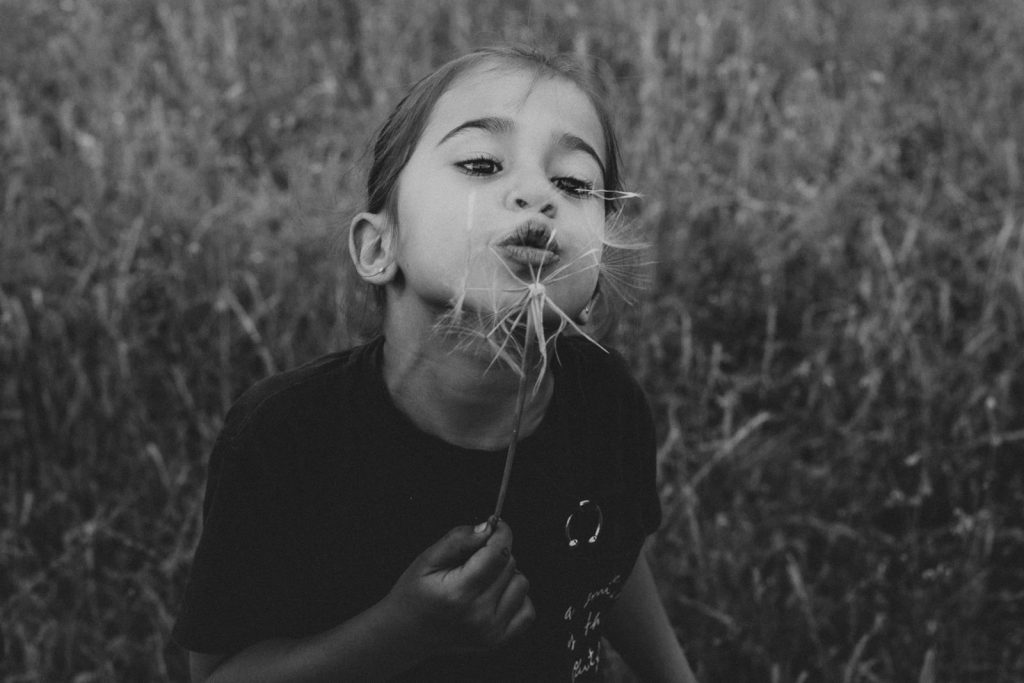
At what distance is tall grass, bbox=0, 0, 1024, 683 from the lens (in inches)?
90.4

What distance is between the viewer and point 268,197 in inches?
126

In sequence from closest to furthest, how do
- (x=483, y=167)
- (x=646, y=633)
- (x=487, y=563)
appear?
1. (x=487, y=563)
2. (x=483, y=167)
3. (x=646, y=633)

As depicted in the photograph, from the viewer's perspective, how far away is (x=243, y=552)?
1.46m

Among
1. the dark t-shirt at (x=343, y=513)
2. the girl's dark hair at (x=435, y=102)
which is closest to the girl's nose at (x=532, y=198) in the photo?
the girl's dark hair at (x=435, y=102)

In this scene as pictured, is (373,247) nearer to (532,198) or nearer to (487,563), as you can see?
(532,198)

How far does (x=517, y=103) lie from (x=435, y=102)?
16 cm

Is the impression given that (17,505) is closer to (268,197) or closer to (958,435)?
(268,197)

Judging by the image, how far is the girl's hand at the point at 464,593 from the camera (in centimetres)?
129

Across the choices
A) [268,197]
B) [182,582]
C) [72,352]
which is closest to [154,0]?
[268,197]

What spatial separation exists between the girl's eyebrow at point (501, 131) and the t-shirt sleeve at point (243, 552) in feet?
1.52

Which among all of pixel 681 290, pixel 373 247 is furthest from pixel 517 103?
pixel 681 290

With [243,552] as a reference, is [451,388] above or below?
above

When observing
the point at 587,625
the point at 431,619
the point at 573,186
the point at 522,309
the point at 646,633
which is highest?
the point at 573,186

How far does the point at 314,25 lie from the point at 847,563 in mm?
2714
